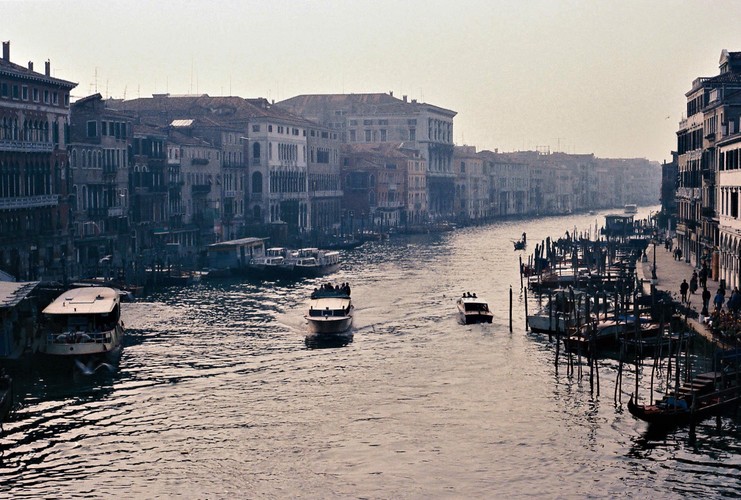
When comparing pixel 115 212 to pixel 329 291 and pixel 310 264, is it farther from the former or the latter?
pixel 329 291

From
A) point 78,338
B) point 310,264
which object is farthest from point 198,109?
point 78,338

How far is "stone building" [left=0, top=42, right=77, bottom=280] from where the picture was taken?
62.0m

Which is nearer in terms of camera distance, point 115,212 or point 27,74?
point 27,74

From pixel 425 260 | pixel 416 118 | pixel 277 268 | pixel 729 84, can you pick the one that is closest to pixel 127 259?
pixel 277 268

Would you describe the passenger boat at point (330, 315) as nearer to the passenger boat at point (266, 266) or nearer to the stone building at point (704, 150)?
the stone building at point (704, 150)

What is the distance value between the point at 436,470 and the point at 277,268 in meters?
47.0

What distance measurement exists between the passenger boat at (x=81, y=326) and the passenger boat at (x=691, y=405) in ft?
60.9

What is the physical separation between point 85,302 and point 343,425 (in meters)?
14.3

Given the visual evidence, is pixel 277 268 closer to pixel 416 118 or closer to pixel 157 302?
pixel 157 302

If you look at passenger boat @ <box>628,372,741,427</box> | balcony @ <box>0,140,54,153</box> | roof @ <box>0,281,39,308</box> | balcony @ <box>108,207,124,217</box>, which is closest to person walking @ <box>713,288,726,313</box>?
passenger boat @ <box>628,372,741,427</box>

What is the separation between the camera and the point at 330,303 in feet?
167

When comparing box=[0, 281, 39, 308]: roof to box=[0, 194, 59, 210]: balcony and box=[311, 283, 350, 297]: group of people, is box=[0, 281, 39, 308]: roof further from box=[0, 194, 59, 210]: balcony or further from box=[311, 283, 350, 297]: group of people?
box=[0, 194, 59, 210]: balcony

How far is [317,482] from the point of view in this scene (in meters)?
28.7

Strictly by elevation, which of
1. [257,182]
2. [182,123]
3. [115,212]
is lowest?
[115,212]
